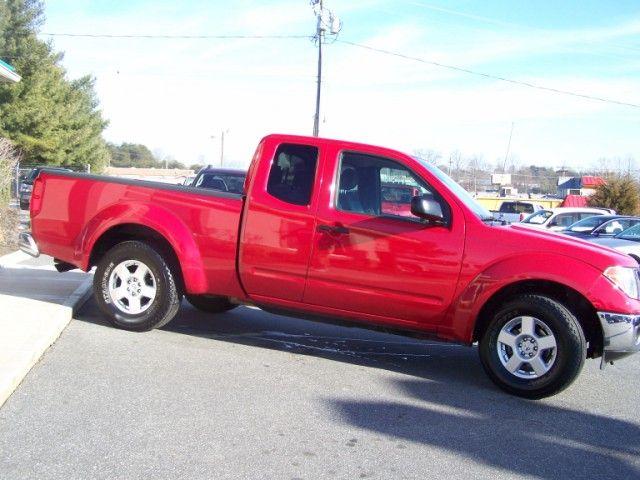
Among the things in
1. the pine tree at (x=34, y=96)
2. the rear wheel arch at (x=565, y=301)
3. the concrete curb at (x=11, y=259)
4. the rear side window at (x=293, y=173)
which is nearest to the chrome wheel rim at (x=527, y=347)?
the rear wheel arch at (x=565, y=301)

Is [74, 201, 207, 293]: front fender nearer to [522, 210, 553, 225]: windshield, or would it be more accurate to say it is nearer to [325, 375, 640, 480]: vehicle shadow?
[325, 375, 640, 480]: vehicle shadow

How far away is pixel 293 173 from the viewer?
630cm

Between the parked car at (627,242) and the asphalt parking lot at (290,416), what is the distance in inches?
267

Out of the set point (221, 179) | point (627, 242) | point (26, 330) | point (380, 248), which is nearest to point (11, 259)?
Answer: point (221, 179)

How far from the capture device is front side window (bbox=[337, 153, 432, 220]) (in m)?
6.04

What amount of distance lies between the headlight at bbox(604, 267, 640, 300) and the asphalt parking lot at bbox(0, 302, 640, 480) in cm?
91

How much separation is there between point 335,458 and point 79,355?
2.78m

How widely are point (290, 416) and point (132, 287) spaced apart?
8.79ft

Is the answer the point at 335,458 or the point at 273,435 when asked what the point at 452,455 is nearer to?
the point at 335,458

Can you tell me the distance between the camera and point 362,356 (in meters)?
6.55

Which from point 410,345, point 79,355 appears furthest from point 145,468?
point 410,345

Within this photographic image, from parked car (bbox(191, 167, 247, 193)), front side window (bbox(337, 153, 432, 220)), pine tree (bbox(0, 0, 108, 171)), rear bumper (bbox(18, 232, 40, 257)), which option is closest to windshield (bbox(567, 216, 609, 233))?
parked car (bbox(191, 167, 247, 193))

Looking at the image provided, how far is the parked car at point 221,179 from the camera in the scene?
12039mm

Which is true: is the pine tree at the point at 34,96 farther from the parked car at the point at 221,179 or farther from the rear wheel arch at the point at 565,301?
the rear wheel arch at the point at 565,301
